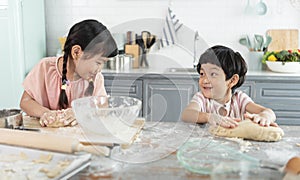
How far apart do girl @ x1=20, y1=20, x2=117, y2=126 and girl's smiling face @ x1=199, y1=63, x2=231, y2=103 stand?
433mm

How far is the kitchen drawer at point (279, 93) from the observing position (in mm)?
2553

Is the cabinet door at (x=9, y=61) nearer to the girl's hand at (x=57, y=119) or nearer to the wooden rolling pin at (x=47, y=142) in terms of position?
the girl's hand at (x=57, y=119)

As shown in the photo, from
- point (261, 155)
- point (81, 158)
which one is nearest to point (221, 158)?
point (261, 155)

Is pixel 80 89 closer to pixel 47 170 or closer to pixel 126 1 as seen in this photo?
pixel 47 170

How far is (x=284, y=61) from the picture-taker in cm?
267

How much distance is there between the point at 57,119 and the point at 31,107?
0.90 ft

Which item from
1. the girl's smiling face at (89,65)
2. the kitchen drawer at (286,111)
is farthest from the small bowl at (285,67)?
the girl's smiling face at (89,65)

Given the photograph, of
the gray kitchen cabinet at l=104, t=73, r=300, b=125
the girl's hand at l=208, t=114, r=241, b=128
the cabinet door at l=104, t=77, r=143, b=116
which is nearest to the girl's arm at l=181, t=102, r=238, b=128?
the girl's hand at l=208, t=114, r=241, b=128

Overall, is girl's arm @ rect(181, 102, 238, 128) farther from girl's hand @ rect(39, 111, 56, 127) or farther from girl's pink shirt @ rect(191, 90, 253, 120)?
girl's hand @ rect(39, 111, 56, 127)

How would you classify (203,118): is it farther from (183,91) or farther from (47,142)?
(183,91)

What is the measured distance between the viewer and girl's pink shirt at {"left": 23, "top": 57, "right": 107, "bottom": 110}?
1.60 metres

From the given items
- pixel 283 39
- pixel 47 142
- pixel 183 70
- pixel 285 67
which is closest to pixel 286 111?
pixel 285 67

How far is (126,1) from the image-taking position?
3.08 meters

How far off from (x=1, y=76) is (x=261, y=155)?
2257mm
